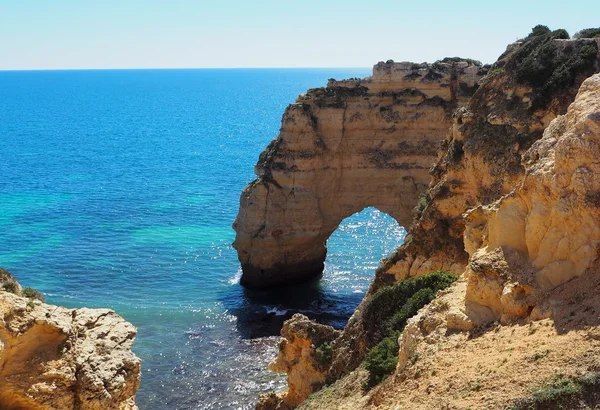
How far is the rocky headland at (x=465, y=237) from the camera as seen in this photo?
12398 mm

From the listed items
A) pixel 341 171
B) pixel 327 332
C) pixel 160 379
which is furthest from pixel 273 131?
pixel 327 332

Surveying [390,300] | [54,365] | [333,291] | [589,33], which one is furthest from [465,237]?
[333,291]

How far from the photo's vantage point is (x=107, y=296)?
4212 cm

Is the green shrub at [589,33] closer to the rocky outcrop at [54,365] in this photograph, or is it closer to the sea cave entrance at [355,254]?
the sea cave entrance at [355,254]

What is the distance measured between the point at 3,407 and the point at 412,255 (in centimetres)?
1705

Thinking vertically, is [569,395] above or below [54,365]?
above

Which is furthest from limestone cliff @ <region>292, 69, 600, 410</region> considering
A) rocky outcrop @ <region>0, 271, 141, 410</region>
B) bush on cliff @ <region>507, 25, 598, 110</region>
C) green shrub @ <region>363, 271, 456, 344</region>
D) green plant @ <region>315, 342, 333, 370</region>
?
bush on cliff @ <region>507, 25, 598, 110</region>

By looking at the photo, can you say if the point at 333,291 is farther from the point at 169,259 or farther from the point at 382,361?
the point at 382,361

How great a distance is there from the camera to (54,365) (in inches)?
563

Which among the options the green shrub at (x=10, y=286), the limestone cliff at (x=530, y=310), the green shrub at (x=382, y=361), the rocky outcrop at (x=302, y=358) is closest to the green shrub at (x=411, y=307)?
the green shrub at (x=382, y=361)

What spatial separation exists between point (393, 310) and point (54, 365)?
9358mm

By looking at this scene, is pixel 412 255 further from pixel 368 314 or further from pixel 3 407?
pixel 3 407

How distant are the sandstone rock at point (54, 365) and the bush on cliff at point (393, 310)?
18.3 feet

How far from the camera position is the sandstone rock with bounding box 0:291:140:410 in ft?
46.0
